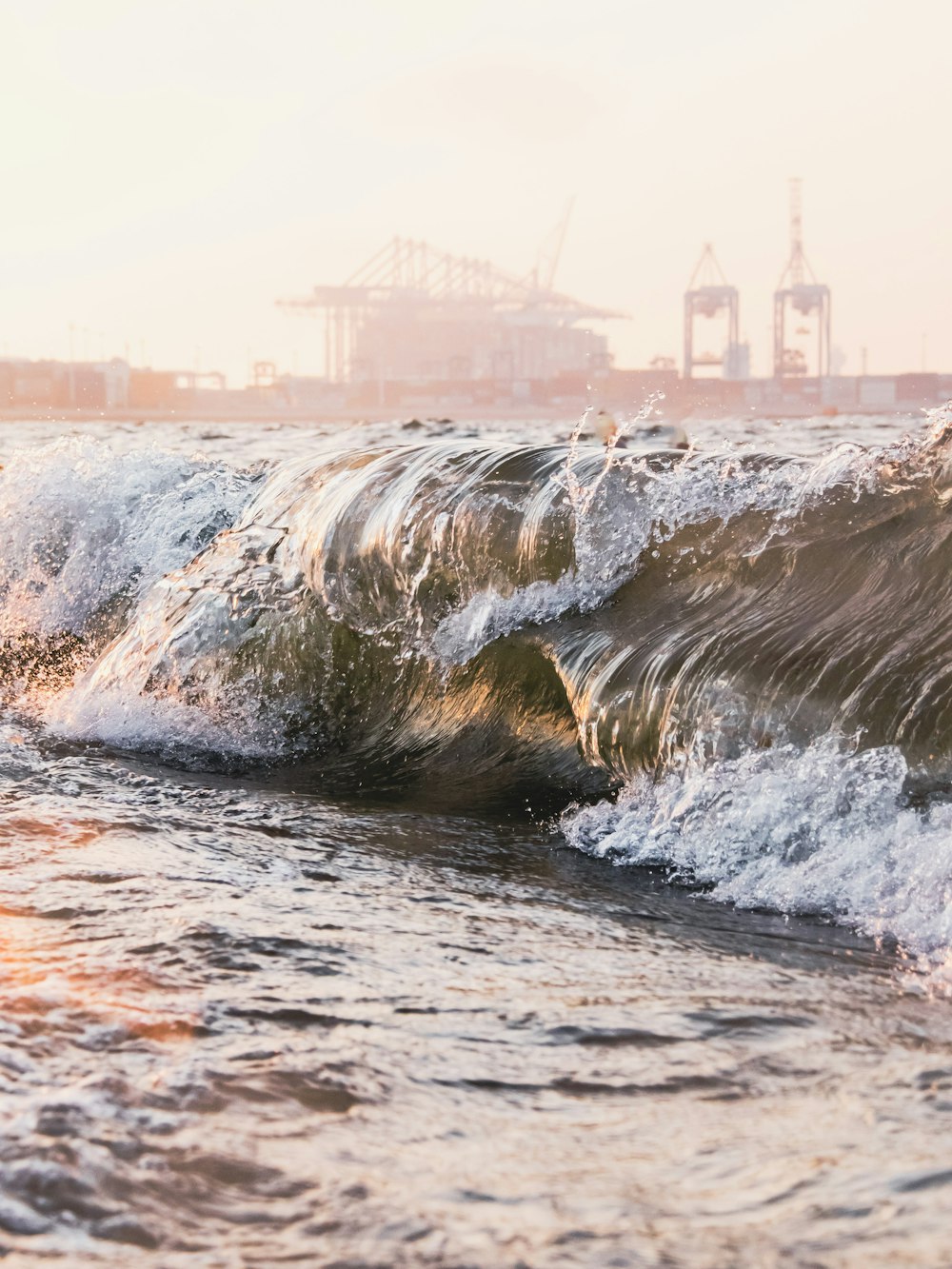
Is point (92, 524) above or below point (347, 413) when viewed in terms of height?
below

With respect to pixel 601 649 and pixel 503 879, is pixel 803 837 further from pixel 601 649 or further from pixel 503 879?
pixel 601 649

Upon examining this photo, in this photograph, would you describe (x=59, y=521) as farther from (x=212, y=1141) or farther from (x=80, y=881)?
(x=212, y=1141)

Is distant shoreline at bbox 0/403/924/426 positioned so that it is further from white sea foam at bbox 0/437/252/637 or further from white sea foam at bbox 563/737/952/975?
white sea foam at bbox 563/737/952/975

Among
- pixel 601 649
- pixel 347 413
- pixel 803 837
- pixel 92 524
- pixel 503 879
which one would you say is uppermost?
pixel 347 413

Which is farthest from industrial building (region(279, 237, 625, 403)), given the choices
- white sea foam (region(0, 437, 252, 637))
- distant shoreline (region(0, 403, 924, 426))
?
white sea foam (region(0, 437, 252, 637))

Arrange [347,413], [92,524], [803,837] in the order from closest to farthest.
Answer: [803,837], [92,524], [347,413]

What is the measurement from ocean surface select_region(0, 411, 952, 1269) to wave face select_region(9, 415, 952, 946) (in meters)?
0.02

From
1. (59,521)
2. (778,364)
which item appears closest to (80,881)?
(59,521)

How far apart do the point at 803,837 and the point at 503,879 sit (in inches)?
30.5

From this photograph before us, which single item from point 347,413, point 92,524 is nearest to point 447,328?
point 347,413

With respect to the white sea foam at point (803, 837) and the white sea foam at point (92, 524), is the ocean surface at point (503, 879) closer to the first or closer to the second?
the white sea foam at point (803, 837)

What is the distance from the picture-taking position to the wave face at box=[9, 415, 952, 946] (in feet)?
11.4

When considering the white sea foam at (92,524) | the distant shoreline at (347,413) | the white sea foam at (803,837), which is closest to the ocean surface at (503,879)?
the white sea foam at (803,837)

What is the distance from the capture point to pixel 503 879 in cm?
343
